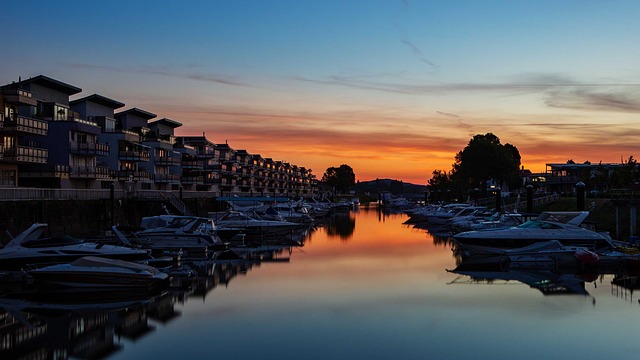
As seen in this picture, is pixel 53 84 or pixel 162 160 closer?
pixel 53 84

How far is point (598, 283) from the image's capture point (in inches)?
1214

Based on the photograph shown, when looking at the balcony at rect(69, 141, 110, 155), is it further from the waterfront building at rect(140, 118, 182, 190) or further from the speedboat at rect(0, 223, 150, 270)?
the speedboat at rect(0, 223, 150, 270)

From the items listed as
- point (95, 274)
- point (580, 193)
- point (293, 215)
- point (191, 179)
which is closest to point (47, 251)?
point (95, 274)

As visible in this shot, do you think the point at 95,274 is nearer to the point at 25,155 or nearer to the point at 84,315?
the point at 84,315

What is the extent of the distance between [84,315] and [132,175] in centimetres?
6586

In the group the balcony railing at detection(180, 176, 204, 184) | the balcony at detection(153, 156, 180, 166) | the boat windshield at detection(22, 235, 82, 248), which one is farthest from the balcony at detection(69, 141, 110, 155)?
the boat windshield at detection(22, 235, 82, 248)

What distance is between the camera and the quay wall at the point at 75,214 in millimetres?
44281

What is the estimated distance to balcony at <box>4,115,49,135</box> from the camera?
56125 millimetres

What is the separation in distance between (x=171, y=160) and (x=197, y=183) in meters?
15.2

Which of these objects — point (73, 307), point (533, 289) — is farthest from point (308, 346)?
point (533, 289)

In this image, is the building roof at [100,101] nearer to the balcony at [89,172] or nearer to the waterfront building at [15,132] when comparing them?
the balcony at [89,172]

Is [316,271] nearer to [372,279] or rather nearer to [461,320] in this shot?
[372,279]

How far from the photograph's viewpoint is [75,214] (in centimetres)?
5372

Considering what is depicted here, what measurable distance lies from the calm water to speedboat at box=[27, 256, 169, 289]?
1590 mm
